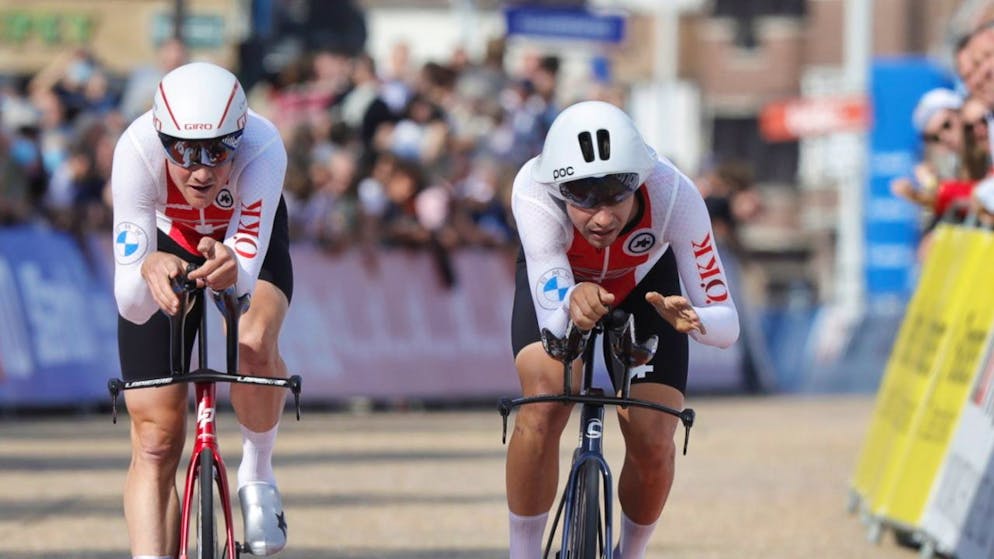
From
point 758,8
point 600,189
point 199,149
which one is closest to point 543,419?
point 600,189

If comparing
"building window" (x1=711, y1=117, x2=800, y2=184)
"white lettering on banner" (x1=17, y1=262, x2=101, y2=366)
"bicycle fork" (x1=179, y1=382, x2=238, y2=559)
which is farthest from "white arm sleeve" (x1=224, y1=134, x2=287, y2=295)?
"building window" (x1=711, y1=117, x2=800, y2=184)

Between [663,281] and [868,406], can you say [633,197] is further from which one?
[868,406]

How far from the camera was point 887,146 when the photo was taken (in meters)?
25.5

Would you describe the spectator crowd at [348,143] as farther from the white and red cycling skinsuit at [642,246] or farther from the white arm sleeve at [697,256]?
the white arm sleeve at [697,256]

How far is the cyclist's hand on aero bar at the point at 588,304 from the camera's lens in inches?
270

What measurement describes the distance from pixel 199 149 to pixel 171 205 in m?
0.55

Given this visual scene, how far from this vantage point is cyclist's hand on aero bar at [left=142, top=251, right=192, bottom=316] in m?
7.10

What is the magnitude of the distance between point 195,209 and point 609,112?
5.24 ft

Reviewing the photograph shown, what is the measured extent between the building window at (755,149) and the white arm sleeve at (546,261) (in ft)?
149

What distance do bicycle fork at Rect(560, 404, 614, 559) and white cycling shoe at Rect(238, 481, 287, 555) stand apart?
3.67ft

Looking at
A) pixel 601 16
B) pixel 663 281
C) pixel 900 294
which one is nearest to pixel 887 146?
pixel 900 294

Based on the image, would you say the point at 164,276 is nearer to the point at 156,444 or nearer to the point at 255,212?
the point at 255,212

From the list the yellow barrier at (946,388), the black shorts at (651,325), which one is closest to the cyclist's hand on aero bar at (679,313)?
the black shorts at (651,325)

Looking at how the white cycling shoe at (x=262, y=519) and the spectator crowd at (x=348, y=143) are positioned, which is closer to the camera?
the white cycling shoe at (x=262, y=519)
